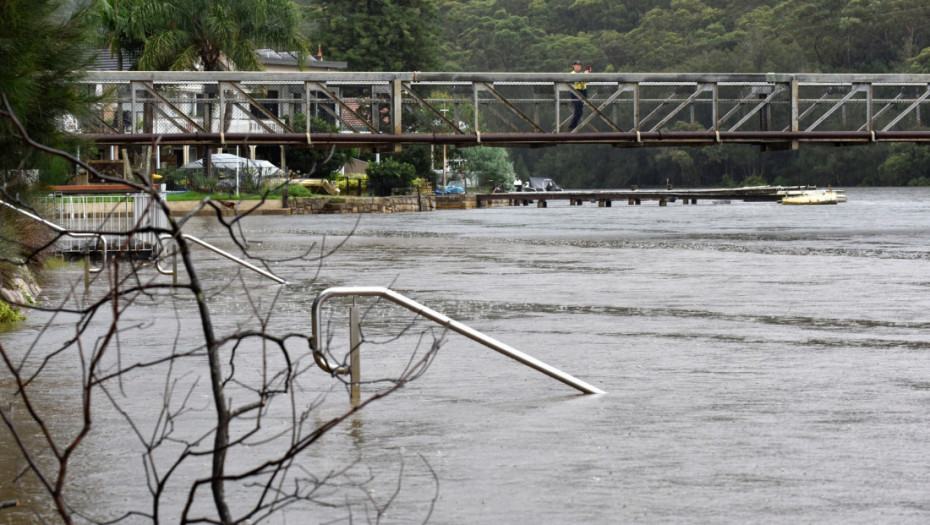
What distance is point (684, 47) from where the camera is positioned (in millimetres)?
140250

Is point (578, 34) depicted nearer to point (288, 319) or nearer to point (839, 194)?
point (839, 194)

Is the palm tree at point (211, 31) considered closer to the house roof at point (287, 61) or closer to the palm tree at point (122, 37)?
the palm tree at point (122, 37)

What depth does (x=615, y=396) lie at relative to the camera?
10.5 metres

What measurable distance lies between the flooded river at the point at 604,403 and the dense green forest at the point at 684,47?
2885 inches

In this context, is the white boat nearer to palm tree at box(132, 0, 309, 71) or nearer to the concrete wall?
the concrete wall

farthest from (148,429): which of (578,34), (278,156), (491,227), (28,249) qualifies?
(578,34)

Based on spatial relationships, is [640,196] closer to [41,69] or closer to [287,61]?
[287,61]

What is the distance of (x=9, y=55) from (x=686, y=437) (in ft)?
20.6

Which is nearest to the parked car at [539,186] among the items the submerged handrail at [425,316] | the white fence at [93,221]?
the white fence at [93,221]

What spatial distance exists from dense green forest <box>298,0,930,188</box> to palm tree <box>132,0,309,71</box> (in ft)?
82.6

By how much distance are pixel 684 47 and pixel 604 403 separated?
438 feet

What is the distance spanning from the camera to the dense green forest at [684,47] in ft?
394

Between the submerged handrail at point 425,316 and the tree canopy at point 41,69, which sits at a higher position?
the tree canopy at point 41,69

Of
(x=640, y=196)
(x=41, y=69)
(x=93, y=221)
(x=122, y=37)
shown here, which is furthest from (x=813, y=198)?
(x=41, y=69)
